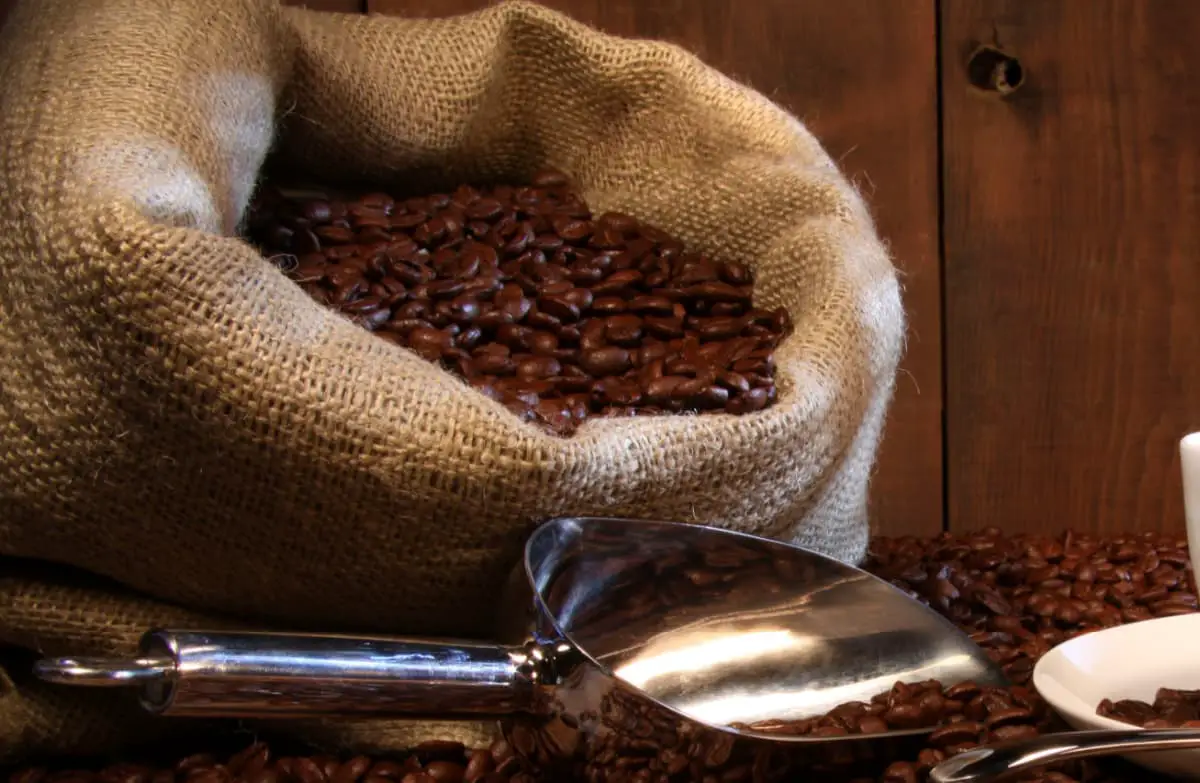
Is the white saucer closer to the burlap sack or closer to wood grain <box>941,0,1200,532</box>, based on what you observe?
the burlap sack

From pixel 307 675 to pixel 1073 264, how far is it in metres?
1.32

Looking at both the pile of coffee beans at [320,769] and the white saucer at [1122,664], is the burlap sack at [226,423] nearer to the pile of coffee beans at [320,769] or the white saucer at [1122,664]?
the pile of coffee beans at [320,769]

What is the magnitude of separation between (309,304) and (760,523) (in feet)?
1.28

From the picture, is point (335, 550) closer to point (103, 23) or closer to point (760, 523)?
point (760, 523)

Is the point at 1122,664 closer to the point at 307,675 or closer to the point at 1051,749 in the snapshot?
the point at 1051,749

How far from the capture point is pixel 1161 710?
854 millimetres

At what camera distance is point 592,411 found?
1057 millimetres

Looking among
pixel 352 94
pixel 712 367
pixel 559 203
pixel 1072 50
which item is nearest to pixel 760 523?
pixel 712 367

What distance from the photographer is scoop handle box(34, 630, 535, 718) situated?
723 millimetres

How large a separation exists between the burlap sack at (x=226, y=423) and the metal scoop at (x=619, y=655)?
37mm

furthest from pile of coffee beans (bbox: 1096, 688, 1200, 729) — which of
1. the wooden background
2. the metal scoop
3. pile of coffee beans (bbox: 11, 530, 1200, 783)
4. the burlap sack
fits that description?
the wooden background

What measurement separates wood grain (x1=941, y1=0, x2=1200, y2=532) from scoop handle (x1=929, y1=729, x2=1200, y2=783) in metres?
1.03

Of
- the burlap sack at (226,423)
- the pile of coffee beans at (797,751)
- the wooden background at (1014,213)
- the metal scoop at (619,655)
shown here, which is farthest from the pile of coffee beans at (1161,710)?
the wooden background at (1014,213)

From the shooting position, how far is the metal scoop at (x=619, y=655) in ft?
2.47
